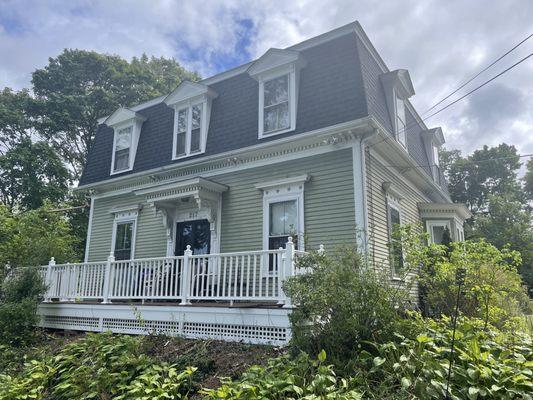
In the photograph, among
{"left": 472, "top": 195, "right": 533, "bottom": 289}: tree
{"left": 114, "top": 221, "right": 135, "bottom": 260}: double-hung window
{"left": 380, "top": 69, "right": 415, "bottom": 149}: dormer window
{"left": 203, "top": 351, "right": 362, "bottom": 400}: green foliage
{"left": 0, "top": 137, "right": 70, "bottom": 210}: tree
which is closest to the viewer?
{"left": 203, "top": 351, "right": 362, "bottom": 400}: green foliage

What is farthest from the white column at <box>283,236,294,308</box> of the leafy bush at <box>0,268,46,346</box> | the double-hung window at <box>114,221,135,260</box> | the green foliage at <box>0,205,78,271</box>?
the green foliage at <box>0,205,78,271</box>

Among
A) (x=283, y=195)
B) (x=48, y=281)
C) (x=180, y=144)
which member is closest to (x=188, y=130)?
(x=180, y=144)

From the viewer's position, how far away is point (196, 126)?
10.6m

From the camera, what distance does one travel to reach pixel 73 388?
5270 mm

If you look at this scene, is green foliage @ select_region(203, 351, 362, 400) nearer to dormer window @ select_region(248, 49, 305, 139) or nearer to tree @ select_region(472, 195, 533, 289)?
dormer window @ select_region(248, 49, 305, 139)

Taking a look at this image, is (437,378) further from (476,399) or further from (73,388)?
(73,388)

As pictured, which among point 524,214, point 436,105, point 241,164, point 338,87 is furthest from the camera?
point 524,214

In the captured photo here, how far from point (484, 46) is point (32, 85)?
25522 mm

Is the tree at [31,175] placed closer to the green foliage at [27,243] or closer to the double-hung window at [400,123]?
the green foliage at [27,243]

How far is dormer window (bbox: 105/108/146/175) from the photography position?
39.2ft

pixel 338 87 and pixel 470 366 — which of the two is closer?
pixel 470 366

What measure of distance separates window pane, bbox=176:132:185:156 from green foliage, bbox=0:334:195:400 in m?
5.60

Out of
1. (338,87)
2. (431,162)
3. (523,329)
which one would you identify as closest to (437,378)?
(523,329)

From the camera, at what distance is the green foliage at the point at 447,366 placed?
336 cm
